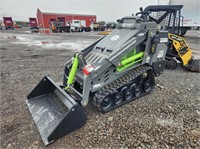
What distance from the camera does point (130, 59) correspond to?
123 inches

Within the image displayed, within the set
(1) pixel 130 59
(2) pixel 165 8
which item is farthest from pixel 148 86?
(2) pixel 165 8

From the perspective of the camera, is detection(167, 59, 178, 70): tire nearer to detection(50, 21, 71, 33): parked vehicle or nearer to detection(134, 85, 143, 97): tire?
detection(134, 85, 143, 97): tire

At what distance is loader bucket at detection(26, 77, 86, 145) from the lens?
2.22 m

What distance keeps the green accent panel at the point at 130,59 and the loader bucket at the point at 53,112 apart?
4.23 ft

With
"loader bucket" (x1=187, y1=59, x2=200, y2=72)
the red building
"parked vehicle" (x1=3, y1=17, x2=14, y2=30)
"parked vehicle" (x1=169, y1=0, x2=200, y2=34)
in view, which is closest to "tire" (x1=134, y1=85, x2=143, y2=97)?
"loader bucket" (x1=187, y1=59, x2=200, y2=72)

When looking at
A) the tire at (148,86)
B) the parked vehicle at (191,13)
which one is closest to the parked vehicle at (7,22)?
the parked vehicle at (191,13)

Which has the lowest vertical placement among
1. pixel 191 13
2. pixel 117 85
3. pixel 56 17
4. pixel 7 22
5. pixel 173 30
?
pixel 117 85

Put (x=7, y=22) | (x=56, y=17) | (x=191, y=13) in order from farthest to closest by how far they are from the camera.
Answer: (x=56, y=17)
(x=7, y=22)
(x=191, y=13)

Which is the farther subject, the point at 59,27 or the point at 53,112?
→ the point at 59,27

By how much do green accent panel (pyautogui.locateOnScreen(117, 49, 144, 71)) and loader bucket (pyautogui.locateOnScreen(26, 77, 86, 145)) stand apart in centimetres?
129

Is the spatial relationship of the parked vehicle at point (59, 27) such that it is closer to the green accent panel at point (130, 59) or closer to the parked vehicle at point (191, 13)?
the parked vehicle at point (191, 13)

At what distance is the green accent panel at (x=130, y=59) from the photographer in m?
3.04

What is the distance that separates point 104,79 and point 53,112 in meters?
1.19

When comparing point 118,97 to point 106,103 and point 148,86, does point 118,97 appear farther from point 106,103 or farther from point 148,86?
point 148,86
